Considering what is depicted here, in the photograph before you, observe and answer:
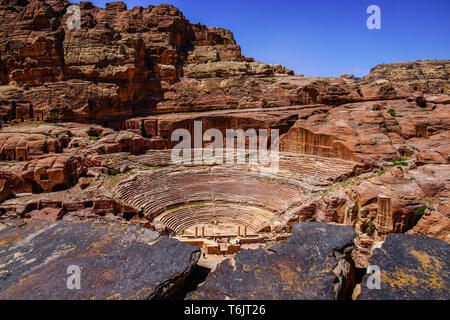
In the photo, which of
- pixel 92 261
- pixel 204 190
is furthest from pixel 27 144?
pixel 92 261

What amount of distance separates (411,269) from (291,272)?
3.05 m

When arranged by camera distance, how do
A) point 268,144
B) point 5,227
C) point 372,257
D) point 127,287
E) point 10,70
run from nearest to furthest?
point 127,287 → point 372,257 → point 5,227 → point 268,144 → point 10,70

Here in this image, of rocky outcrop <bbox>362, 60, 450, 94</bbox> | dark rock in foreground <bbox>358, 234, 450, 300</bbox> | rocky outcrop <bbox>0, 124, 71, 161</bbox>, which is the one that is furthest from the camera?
rocky outcrop <bbox>362, 60, 450, 94</bbox>

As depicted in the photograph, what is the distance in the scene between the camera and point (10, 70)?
24719mm

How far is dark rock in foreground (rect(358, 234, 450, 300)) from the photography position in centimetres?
555

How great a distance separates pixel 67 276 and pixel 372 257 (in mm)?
8100

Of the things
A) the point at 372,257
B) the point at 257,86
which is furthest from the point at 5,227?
the point at 257,86

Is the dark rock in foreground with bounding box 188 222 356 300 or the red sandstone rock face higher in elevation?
the red sandstone rock face

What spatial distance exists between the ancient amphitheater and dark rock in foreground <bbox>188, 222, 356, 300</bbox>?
0.05 meters

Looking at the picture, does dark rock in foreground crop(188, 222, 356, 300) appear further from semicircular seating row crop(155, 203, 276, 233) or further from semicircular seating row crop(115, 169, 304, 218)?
semicircular seating row crop(115, 169, 304, 218)

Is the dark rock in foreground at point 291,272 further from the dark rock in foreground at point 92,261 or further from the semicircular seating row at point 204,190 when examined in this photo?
the semicircular seating row at point 204,190

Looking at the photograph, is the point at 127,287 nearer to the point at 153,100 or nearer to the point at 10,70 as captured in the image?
the point at 153,100

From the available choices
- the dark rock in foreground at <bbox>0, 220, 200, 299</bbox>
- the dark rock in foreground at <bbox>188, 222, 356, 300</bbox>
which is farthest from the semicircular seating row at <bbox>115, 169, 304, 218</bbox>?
the dark rock in foreground at <bbox>188, 222, 356, 300</bbox>

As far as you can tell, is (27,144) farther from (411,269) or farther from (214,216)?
(411,269)
